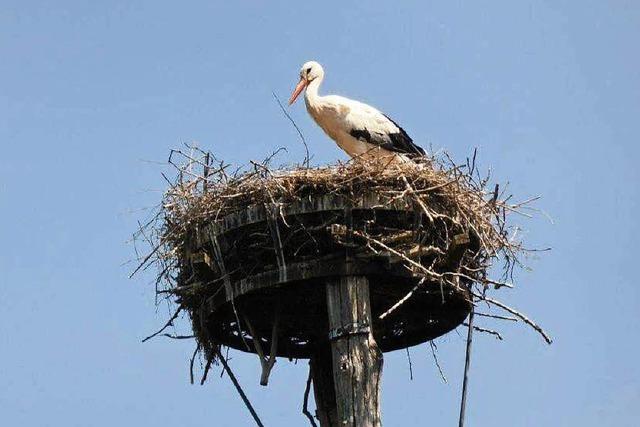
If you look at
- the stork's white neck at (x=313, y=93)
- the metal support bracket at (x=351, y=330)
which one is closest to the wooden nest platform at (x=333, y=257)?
the metal support bracket at (x=351, y=330)

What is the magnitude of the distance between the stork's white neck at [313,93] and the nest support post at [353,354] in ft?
10.9

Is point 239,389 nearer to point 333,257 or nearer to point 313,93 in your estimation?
point 333,257

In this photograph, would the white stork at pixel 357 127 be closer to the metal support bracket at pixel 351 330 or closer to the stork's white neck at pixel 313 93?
the stork's white neck at pixel 313 93

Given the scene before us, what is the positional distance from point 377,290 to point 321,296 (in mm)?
387

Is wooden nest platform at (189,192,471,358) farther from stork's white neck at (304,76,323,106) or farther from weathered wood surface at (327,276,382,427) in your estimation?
stork's white neck at (304,76,323,106)

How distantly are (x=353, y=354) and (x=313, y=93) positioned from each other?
12.9 feet

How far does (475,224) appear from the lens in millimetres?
9578

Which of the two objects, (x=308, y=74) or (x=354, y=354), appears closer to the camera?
(x=354, y=354)

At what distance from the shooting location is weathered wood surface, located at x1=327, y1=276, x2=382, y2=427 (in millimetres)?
8742

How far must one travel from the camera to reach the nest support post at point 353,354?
8750 mm

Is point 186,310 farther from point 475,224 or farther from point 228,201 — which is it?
point 475,224

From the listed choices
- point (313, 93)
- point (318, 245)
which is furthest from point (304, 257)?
point (313, 93)

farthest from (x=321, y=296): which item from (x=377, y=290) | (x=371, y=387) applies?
(x=371, y=387)

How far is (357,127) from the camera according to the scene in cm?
1173
